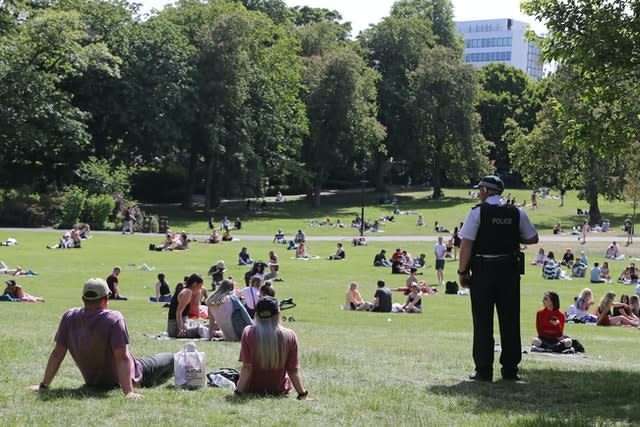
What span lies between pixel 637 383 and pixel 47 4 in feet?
182

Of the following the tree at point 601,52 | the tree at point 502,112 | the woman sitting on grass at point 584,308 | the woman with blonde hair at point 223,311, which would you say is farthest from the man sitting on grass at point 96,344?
the tree at point 502,112

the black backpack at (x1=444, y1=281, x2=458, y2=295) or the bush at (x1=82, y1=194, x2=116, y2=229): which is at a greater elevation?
the bush at (x1=82, y1=194, x2=116, y2=229)

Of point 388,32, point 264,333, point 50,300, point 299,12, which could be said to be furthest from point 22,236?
point 299,12

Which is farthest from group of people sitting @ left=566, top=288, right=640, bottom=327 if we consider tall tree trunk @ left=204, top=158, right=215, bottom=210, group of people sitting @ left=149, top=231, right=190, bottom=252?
tall tree trunk @ left=204, top=158, right=215, bottom=210

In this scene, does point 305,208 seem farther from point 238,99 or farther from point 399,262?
point 399,262

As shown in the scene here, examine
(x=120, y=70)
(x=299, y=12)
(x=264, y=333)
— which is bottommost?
(x=264, y=333)

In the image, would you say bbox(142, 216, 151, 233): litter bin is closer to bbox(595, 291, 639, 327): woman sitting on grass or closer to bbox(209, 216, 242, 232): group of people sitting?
bbox(209, 216, 242, 232): group of people sitting

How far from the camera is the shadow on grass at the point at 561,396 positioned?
24.8 feet

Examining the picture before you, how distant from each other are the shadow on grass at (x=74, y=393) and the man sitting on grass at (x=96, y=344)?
75 mm

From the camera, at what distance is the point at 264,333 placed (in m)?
8.17

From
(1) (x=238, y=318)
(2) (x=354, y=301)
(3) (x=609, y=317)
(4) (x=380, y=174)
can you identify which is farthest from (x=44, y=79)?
(1) (x=238, y=318)

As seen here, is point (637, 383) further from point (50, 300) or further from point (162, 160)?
point (162, 160)

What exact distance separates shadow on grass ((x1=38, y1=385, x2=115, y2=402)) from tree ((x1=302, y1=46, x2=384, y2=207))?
64805 mm

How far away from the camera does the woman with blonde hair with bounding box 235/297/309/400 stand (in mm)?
8141
